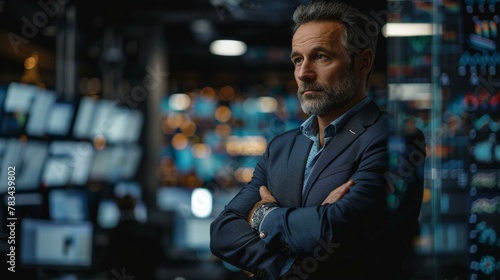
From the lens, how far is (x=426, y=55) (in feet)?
9.38

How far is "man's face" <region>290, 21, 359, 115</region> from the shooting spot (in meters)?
2.18

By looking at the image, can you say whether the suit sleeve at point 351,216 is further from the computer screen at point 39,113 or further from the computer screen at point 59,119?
the computer screen at point 59,119

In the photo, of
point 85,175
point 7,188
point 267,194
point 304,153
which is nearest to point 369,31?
point 304,153

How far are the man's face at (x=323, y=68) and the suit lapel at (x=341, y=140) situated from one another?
0.08 metres

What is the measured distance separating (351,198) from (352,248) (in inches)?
5.7

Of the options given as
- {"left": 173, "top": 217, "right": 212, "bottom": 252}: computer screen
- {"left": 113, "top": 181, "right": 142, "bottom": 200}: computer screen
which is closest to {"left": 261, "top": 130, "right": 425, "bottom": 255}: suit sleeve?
{"left": 173, "top": 217, "right": 212, "bottom": 252}: computer screen

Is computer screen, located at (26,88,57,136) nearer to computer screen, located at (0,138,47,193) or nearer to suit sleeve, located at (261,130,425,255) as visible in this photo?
computer screen, located at (0,138,47,193)

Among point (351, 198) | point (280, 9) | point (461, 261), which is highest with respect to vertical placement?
point (280, 9)

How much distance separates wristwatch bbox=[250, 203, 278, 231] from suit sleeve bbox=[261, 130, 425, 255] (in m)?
0.04

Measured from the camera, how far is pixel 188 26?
13.2m

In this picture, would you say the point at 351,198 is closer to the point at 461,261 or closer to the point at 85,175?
the point at 461,261

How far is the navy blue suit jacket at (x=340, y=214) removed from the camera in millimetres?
2045

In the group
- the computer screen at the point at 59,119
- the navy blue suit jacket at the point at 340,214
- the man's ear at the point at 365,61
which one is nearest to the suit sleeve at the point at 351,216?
the navy blue suit jacket at the point at 340,214

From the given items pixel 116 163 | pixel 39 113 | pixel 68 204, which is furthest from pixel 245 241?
pixel 116 163
